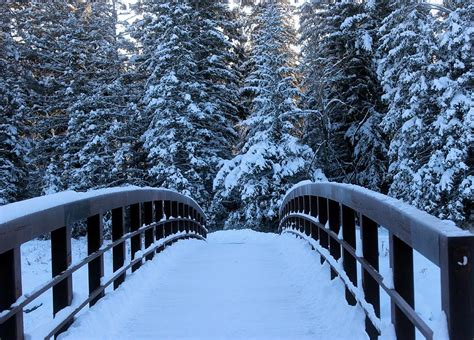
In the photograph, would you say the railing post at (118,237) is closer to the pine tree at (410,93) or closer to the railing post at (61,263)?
the railing post at (61,263)

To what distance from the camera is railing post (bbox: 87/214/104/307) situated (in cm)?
448

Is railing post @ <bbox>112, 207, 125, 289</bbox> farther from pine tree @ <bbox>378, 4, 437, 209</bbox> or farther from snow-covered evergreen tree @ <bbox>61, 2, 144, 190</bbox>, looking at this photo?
snow-covered evergreen tree @ <bbox>61, 2, 144, 190</bbox>

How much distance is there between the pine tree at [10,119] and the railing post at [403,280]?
801 inches

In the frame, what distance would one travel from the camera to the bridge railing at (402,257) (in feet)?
6.66

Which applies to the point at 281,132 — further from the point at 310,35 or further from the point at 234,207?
the point at 234,207

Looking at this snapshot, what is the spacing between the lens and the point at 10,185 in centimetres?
2128

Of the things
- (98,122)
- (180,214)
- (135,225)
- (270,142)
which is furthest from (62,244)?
(98,122)

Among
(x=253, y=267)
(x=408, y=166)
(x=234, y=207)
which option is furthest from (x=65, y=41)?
(x=253, y=267)

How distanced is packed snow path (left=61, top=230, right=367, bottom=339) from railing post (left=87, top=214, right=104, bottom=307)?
0.57ft

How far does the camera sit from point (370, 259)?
356cm

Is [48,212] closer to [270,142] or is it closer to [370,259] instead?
[370,259]

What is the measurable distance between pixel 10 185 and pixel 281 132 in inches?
423

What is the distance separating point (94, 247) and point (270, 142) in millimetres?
15744

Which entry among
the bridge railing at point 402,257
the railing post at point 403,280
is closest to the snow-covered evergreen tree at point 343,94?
the bridge railing at point 402,257
